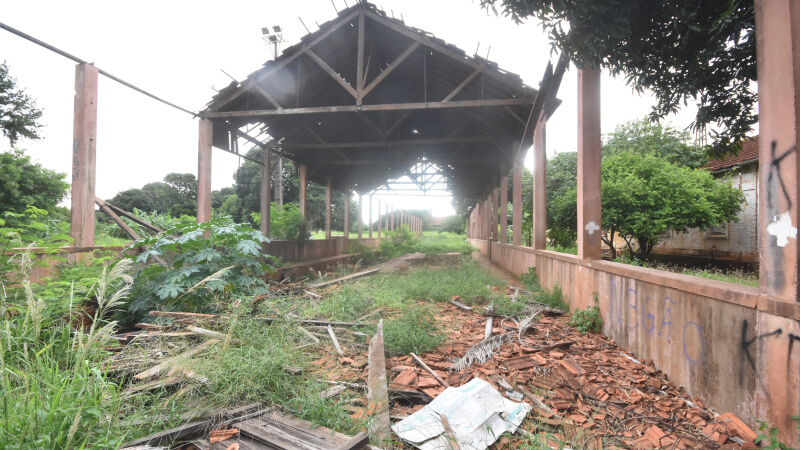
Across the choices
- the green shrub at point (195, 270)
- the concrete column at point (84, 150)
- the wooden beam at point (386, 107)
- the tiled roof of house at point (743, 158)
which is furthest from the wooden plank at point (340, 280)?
the tiled roof of house at point (743, 158)

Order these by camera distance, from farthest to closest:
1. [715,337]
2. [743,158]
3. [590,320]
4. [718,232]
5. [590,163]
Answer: [718,232] → [743,158] → [590,163] → [590,320] → [715,337]

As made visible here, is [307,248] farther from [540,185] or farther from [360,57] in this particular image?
[540,185]

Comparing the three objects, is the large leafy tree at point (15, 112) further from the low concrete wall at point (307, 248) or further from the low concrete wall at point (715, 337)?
the low concrete wall at point (715, 337)

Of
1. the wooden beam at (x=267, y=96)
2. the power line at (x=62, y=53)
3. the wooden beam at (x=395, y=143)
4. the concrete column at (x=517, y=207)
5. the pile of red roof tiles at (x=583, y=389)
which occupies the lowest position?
the pile of red roof tiles at (x=583, y=389)

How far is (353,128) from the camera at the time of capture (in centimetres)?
1211

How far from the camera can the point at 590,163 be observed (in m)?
4.57

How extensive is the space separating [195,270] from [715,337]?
5138 mm

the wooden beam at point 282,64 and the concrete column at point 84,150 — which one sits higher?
the wooden beam at point 282,64

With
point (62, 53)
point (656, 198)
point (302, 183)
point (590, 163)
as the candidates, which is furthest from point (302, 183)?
point (656, 198)

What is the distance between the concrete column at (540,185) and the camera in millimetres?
7449

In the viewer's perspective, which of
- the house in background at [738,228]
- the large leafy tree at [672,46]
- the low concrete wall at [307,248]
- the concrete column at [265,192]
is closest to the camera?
the large leafy tree at [672,46]

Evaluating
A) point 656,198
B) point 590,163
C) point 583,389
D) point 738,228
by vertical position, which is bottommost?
point 583,389

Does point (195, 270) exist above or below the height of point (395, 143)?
below

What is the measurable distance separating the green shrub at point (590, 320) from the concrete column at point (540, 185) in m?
3.36
